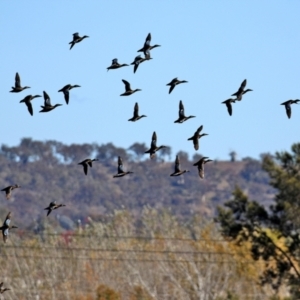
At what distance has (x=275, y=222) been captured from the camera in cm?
5831

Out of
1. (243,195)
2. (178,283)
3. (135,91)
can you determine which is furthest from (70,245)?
(135,91)

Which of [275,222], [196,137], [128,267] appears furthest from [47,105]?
[128,267]

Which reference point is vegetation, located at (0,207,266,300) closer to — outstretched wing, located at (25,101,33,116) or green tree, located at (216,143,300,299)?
green tree, located at (216,143,300,299)

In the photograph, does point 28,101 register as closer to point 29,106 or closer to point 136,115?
point 29,106

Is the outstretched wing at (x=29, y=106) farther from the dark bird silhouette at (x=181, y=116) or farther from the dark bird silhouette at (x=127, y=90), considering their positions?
the dark bird silhouette at (x=181, y=116)

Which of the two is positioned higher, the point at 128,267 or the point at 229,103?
the point at 128,267

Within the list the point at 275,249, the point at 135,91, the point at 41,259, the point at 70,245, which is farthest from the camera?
the point at 70,245

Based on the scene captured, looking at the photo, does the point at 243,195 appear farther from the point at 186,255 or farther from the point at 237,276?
the point at 186,255

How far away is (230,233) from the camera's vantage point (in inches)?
2299

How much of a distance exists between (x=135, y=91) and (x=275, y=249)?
30893mm

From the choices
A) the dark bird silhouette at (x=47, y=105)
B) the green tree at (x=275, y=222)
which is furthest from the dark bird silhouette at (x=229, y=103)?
the green tree at (x=275, y=222)

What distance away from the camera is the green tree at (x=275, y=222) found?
57375 mm

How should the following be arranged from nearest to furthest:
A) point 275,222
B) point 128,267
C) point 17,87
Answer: point 17,87 → point 275,222 → point 128,267

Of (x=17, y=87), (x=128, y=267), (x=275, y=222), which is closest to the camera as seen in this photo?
(x=17, y=87)
